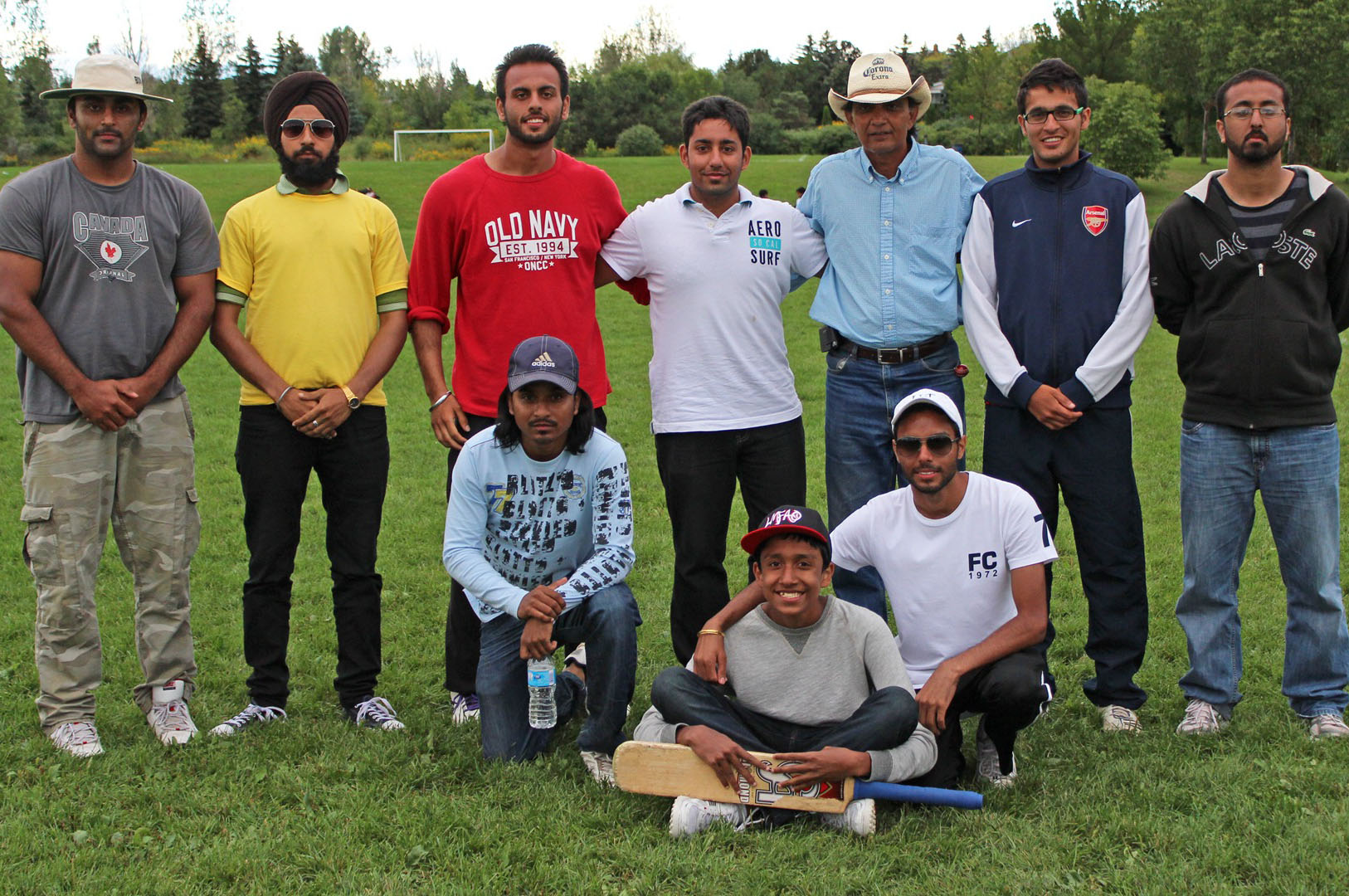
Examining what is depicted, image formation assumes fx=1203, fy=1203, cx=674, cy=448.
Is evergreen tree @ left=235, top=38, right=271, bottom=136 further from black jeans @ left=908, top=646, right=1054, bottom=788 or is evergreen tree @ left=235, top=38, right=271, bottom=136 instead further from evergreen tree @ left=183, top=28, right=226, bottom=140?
black jeans @ left=908, top=646, right=1054, bottom=788

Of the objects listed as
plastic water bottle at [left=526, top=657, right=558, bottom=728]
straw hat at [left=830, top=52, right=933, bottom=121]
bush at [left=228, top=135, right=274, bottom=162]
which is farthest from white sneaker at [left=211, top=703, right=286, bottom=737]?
bush at [left=228, top=135, right=274, bottom=162]

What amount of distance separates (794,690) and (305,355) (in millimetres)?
2353

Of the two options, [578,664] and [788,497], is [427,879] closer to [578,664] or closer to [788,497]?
[578,664]

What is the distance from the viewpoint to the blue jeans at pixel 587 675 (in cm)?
464

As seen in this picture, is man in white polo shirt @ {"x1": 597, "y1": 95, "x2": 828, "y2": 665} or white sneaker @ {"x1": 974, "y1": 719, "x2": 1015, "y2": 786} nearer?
white sneaker @ {"x1": 974, "y1": 719, "x2": 1015, "y2": 786}

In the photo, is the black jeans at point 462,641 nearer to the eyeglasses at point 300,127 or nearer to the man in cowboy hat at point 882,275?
the man in cowboy hat at point 882,275

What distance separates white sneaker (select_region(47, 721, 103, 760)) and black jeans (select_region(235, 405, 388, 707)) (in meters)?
0.62

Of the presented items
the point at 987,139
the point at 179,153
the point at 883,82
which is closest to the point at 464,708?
the point at 883,82

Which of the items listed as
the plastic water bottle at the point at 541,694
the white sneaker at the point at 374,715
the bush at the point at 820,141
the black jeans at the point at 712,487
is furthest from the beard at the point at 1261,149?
the bush at the point at 820,141

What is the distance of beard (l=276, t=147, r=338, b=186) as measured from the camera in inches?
191

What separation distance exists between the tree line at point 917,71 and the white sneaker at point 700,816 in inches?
1266

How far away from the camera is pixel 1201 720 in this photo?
15.7ft

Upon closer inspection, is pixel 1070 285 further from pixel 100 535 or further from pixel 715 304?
pixel 100 535

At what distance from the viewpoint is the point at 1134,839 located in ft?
12.6
